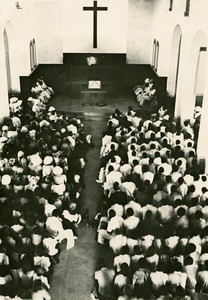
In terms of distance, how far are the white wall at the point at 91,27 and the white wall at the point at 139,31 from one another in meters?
→ 0.26

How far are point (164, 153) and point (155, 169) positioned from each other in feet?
2.27

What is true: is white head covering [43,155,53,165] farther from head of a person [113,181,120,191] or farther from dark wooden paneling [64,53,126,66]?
dark wooden paneling [64,53,126,66]

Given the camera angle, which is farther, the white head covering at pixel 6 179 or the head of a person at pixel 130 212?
the white head covering at pixel 6 179

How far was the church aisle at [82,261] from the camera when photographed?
8.15 m

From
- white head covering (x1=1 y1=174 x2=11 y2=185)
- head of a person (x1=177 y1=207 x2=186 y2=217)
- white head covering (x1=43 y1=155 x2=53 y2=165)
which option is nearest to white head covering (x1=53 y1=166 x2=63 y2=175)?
white head covering (x1=43 y1=155 x2=53 y2=165)

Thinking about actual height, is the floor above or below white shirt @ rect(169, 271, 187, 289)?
below

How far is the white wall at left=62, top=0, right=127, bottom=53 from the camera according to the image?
19.7m

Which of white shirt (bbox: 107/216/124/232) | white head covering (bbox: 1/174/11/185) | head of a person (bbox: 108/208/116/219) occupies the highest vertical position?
white head covering (bbox: 1/174/11/185)

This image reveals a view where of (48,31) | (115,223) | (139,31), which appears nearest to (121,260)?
(115,223)

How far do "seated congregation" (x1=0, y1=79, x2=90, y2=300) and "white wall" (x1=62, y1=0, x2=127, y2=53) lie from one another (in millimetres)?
7653

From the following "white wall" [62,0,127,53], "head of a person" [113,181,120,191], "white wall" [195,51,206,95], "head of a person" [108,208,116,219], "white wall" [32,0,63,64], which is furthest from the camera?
"white wall" [62,0,127,53]

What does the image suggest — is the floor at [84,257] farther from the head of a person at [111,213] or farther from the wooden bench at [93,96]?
the wooden bench at [93,96]

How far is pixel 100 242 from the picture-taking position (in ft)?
29.5

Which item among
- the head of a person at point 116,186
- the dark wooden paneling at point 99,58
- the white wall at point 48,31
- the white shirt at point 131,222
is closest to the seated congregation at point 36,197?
the head of a person at point 116,186
